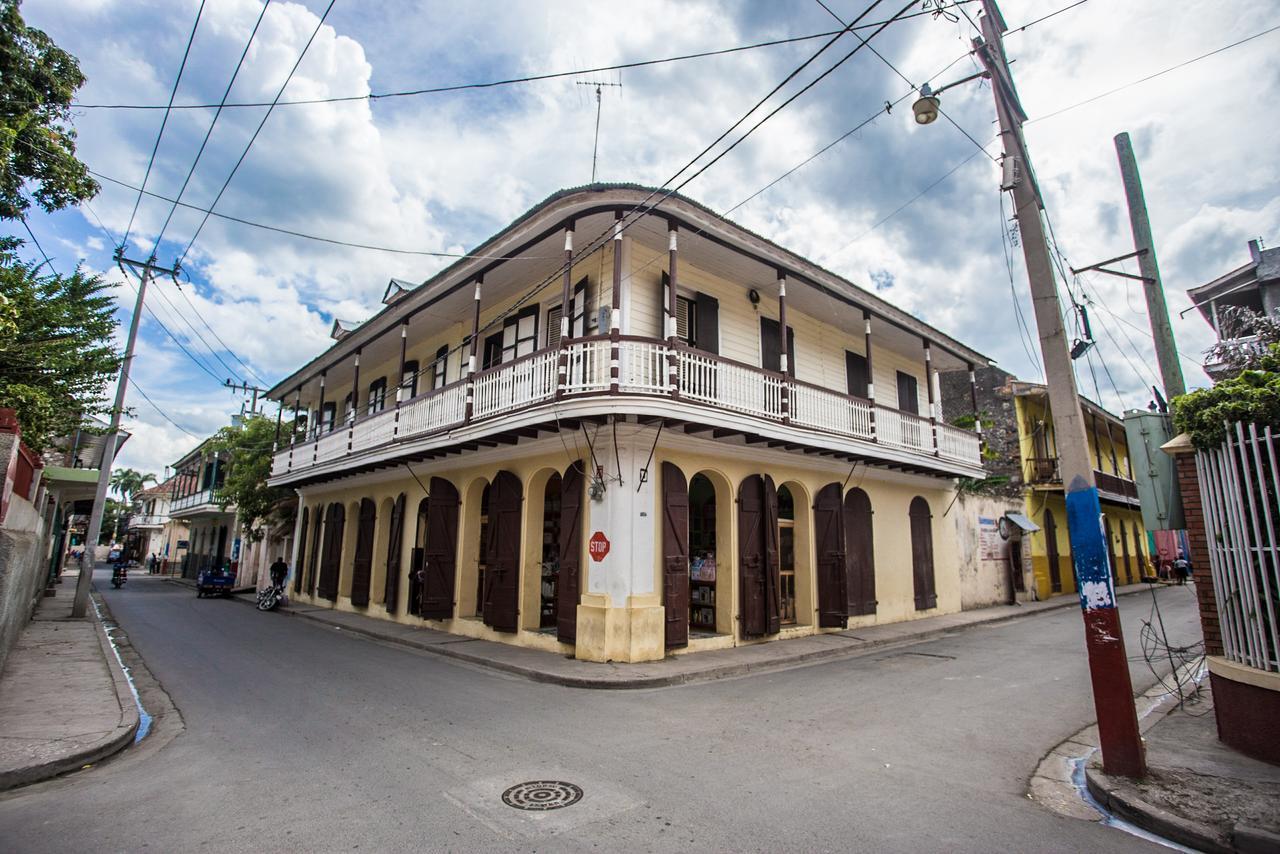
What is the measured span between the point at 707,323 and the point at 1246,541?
345 inches

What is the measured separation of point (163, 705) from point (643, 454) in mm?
7237

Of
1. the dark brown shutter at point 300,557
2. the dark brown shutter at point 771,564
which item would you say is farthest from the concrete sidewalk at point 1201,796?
the dark brown shutter at point 300,557

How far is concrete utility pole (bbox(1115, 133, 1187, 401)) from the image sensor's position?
729cm

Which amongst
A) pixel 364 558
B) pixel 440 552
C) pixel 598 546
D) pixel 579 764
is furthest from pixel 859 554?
pixel 364 558

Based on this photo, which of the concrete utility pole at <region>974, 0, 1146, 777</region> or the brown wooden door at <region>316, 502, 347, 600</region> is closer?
the concrete utility pole at <region>974, 0, 1146, 777</region>

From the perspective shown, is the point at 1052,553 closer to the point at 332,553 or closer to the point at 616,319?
the point at 616,319

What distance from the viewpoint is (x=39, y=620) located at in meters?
15.3

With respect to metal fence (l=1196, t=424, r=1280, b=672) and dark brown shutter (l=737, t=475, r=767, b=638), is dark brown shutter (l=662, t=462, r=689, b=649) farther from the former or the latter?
metal fence (l=1196, t=424, r=1280, b=672)

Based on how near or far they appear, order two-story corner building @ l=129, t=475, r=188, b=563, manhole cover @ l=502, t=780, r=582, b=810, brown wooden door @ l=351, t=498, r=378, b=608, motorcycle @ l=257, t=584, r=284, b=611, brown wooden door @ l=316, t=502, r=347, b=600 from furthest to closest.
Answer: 1. two-story corner building @ l=129, t=475, r=188, b=563
2. motorcycle @ l=257, t=584, r=284, b=611
3. brown wooden door @ l=316, t=502, r=347, b=600
4. brown wooden door @ l=351, t=498, r=378, b=608
5. manhole cover @ l=502, t=780, r=582, b=810

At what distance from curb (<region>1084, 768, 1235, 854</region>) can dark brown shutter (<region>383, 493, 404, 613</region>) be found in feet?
48.2

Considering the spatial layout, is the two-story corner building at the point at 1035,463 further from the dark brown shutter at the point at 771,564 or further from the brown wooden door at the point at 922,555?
the dark brown shutter at the point at 771,564

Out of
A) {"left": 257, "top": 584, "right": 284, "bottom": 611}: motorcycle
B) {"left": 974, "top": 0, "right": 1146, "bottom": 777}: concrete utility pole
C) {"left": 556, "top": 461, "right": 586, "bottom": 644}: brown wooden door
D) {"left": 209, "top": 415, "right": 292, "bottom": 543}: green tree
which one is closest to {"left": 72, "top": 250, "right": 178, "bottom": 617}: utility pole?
{"left": 257, "top": 584, "right": 284, "bottom": 611}: motorcycle

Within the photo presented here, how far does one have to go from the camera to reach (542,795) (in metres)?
4.64

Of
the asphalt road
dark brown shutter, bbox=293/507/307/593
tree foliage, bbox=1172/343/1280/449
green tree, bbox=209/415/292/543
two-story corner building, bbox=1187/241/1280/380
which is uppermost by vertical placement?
two-story corner building, bbox=1187/241/1280/380
